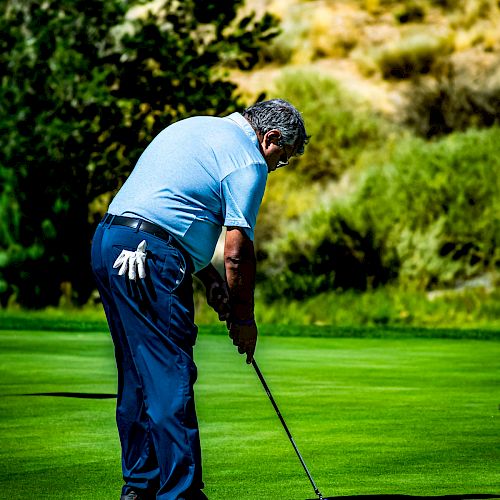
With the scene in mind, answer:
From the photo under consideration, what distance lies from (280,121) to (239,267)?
535 mm

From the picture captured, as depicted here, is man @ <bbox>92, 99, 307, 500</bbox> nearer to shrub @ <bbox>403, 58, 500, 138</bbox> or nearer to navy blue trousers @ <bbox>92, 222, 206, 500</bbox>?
navy blue trousers @ <bbox>92, 222, 206, 500</bbox>

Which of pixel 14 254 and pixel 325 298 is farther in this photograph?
pixel 325 298

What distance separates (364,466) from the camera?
622 cm

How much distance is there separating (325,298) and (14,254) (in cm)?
520

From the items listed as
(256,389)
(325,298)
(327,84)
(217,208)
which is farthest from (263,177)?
(327,84)

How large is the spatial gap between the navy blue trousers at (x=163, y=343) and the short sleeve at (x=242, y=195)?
243 mm

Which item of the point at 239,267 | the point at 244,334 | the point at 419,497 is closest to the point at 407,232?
the point at 419,497

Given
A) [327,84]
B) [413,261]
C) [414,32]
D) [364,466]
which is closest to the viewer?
[364,466]

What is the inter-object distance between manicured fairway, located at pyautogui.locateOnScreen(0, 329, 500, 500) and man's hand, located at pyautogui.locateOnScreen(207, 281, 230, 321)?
715 millimetres

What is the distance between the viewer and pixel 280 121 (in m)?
4.95

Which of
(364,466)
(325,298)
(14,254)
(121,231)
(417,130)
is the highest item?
(121,231)

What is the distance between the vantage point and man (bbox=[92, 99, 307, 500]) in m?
4.75

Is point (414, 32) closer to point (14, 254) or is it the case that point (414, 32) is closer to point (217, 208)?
point (14, 254)

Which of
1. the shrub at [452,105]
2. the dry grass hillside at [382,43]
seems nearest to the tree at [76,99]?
the shrub at [452,105]
